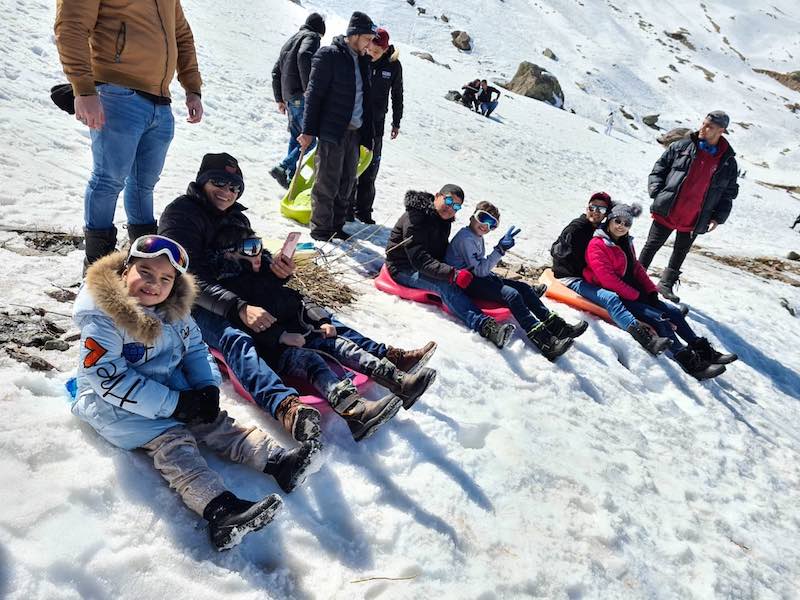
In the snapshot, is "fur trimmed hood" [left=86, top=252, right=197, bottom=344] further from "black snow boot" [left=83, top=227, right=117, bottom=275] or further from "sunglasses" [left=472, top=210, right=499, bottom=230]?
"sunglasses" [left=472, top=210, right=499, bottom=230]

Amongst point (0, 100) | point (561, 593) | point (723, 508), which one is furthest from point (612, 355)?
point (0, 100)

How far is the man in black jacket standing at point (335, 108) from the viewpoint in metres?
5.36

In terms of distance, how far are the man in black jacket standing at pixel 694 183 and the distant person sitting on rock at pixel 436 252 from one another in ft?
9.90

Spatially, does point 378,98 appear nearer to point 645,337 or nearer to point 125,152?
point 125,152

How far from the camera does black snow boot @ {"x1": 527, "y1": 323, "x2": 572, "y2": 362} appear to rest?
14.5 feet

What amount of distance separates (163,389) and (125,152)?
5.14 feet

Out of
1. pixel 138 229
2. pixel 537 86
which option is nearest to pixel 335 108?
pixel 138 229

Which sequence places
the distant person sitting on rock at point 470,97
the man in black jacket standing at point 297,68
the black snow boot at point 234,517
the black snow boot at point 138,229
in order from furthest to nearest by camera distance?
the distant person sitting on rock at point 470,97 → the man in black jacket standing at point 297,68 → the black snow boot at point 138,229 → the black snow boot at point 234,517

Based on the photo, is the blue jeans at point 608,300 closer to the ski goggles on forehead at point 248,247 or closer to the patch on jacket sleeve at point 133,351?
the ski goggles on forehead at point 248,247

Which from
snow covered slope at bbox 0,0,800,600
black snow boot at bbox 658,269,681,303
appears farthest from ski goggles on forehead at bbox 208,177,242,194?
black snow boot at bbox 658,269,681,303

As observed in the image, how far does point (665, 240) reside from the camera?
6.52 m

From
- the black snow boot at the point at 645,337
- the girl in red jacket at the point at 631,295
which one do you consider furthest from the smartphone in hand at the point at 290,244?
the black snow boot at the point at 645,337

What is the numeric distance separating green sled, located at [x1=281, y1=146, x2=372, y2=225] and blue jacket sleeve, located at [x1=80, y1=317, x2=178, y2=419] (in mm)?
3987

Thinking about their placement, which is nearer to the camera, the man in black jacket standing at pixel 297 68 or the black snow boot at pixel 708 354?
the black snow boot at pixel 708 354
